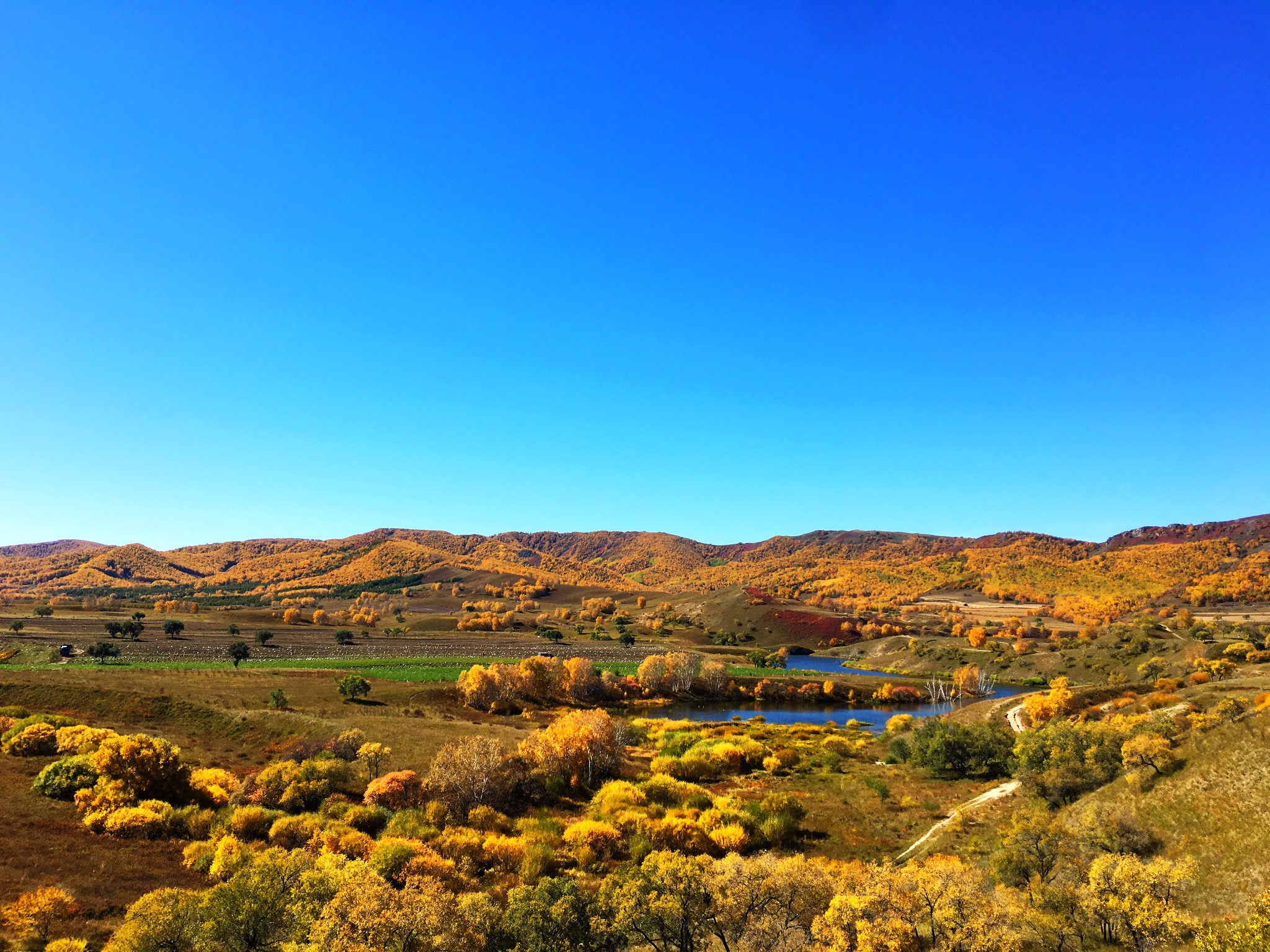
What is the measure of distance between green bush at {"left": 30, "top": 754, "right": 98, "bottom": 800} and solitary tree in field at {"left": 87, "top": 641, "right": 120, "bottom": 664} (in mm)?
71633

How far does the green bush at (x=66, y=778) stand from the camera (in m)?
30.9

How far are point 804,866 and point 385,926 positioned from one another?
14821mm

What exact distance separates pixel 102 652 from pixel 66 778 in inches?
2925

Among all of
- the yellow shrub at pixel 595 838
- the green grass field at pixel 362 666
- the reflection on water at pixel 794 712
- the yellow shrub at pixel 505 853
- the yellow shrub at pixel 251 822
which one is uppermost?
the yellow shrub at pixel 251 822

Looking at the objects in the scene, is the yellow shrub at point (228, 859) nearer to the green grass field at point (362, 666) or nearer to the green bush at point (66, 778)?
the green bush at point (66, 778)

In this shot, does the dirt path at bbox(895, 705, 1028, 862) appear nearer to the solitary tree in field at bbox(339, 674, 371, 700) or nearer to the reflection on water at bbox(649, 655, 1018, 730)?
the reflection on water at bbox(649, 655, 1018, 730)

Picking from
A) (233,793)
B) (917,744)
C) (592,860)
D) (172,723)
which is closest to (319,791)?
(233,793)

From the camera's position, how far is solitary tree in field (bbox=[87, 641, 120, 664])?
285 ft

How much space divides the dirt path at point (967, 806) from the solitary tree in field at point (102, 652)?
10733cm

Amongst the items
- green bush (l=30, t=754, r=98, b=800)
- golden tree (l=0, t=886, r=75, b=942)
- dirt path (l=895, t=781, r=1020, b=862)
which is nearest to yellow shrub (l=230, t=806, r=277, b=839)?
green bush (l=30, t=754, r=98, b=800)

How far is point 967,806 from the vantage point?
37656mm

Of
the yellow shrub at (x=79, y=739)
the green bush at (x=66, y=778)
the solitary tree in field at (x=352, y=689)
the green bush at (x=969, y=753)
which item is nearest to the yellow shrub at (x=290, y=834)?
the green bush at (x=66, y=778)

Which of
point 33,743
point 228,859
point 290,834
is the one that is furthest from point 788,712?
point 33,743

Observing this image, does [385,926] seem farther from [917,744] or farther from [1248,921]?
[917,744]
